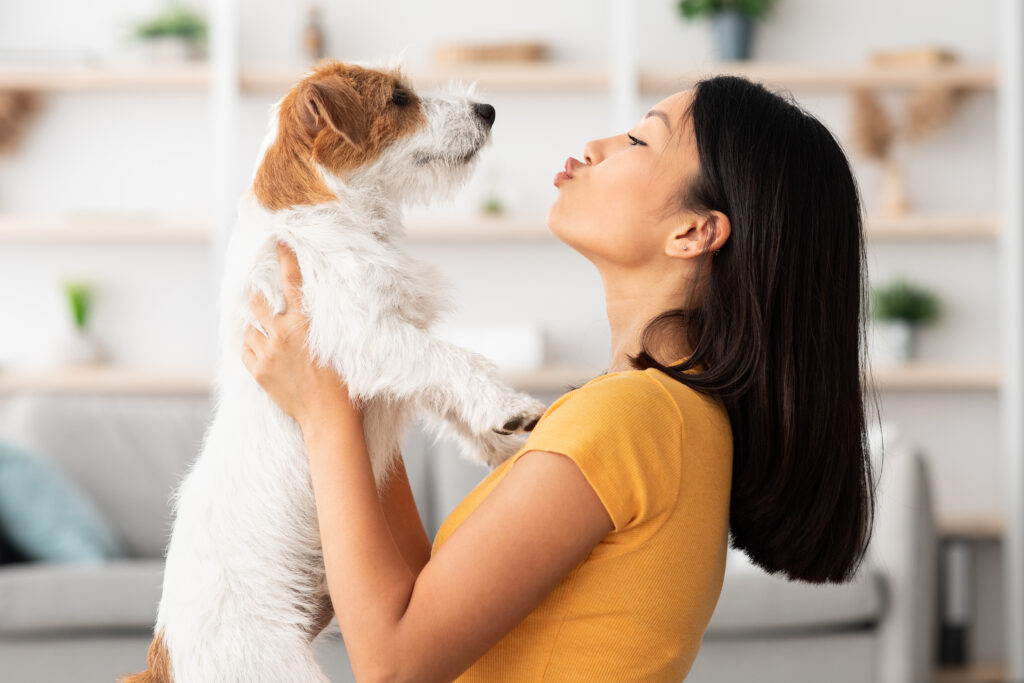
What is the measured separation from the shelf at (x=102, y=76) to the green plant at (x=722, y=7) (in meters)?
2.11

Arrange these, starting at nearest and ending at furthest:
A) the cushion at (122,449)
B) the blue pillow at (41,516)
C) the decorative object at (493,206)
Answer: the blue pillow at (41,516) < the cushion at (122,449) < the decorative object at (493,206)

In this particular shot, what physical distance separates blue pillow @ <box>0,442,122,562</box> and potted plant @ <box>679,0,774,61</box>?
123 inches

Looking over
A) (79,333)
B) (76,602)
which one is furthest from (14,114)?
(76,602)

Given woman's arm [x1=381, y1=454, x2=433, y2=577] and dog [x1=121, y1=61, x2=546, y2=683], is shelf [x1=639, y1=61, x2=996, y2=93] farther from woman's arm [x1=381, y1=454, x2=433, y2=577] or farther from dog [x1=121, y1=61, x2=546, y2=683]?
woman's arm [x1=381, y1=454, x2=433, y2=577]

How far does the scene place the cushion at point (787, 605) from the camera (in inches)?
110

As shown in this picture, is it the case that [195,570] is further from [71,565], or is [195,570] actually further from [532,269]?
[532,269]

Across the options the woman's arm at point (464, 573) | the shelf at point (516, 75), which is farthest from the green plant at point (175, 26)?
the woman's arm at point (464, 573)

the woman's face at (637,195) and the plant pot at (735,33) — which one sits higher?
the plant pot at (735,33)

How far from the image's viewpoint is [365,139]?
127 centimetres

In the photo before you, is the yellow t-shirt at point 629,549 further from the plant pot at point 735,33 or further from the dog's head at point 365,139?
the plant pot at point 735,33

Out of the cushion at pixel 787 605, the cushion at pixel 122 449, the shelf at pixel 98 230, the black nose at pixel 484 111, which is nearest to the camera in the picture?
the black nose at pixel 484 111

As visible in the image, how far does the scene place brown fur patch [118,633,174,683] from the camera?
3.60 feet

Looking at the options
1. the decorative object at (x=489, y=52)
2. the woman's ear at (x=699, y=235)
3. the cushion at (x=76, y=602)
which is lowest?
the cushion at (x=76, y=602)

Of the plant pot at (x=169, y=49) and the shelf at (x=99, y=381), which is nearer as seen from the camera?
the shelf at (x=99, y=381)
